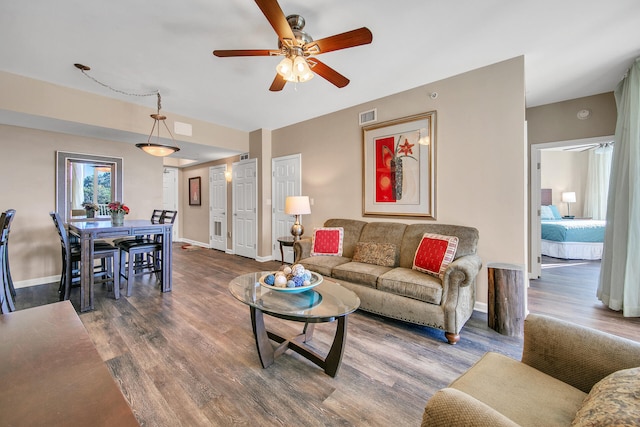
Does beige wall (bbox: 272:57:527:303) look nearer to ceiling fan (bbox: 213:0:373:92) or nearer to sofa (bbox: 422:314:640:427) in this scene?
ceiling fan (bbox: 213:0:373:92)

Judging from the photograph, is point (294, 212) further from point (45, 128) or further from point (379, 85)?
point (45, 128)

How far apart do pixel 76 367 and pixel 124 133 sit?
14.7 ft

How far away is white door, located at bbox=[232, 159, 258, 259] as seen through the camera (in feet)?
18.3

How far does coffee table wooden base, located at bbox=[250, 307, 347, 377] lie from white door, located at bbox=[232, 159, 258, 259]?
360 cm

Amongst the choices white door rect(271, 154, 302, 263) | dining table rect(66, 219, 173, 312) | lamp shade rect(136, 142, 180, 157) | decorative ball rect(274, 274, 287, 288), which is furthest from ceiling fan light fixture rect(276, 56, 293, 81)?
white door rect(271, 154, 302, 263)

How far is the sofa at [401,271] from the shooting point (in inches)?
92.7

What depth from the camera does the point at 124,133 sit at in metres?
4.08

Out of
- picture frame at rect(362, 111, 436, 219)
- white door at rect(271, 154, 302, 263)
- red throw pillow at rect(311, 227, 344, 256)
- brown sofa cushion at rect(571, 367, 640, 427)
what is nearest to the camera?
brown sofa cushion at rect(571, 367, 640, 427)

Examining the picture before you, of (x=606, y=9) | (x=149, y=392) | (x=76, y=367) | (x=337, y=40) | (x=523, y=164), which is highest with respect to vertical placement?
(x=606, y=9)

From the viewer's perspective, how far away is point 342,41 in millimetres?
1888

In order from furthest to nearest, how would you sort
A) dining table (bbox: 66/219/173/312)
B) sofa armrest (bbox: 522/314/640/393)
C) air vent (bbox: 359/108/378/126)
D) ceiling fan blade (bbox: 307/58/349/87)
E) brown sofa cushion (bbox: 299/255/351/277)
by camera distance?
air vent (bbox: 359/108/378/126), brown sofa cushion (bbox: 299/255/351/277), dining table (bbox: 66/219/173/312), ceiling fan blade (bbox: 307/58/349/87), sofa armrest (bbox: 522/314/640/393)

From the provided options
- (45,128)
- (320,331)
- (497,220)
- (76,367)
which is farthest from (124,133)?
(497,220)

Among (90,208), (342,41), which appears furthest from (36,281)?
(342,41)

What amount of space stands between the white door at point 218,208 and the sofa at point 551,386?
600cm
